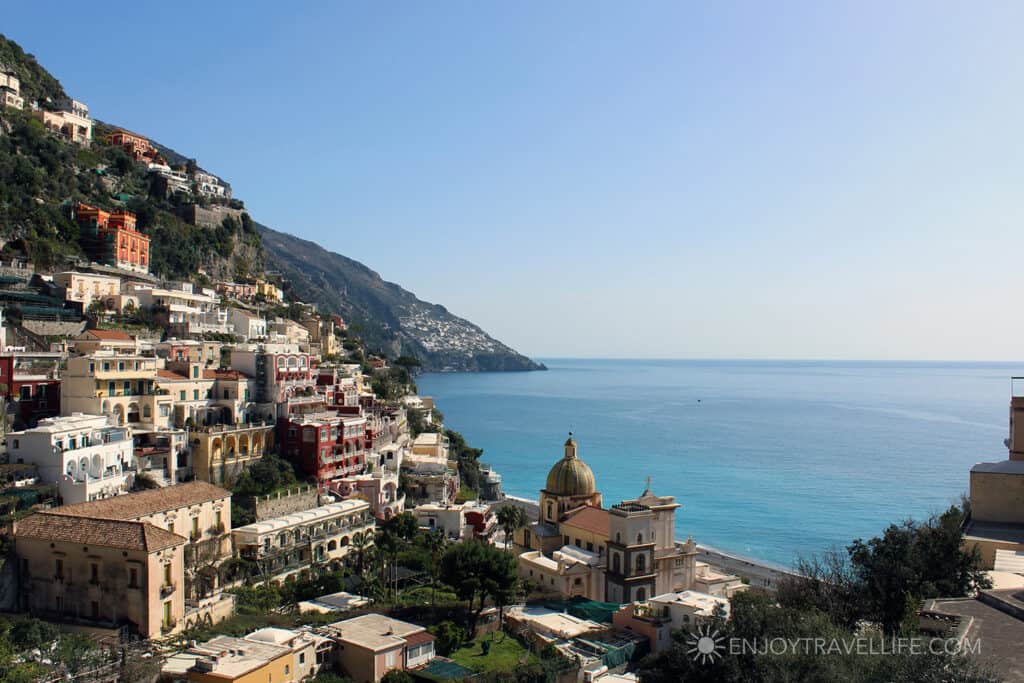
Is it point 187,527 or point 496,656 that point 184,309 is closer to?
point 187,527

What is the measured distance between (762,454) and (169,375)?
75.2 metres

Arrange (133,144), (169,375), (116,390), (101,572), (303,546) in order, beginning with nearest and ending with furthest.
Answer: (101,572) < (303,546) < (116,390) < (169,375) < (133,144)

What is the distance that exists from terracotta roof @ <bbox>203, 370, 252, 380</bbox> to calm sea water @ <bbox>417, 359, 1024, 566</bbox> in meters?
34.5

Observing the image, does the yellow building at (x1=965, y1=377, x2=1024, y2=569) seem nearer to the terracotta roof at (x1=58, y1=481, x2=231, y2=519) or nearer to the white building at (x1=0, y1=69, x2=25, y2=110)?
the terracotta roof at (x1=58, y1=481, x2=231, y2=519)

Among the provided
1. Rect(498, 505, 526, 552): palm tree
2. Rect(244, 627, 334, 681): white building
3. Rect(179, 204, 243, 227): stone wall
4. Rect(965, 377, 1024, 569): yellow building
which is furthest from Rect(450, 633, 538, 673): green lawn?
Rect(179, 204, 243, 227): stone wall

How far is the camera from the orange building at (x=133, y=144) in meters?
80.4

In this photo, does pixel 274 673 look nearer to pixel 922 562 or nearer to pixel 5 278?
pixel 922 562

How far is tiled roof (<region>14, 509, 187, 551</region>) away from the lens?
2455 cm

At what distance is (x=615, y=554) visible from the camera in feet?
116

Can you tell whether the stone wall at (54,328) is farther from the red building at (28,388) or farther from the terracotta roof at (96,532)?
the terracotta roof at (96,532)

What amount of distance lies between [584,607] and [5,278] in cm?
3500

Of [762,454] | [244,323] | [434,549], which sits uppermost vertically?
[244,323]

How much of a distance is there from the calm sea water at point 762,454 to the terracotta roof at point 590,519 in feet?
67.7

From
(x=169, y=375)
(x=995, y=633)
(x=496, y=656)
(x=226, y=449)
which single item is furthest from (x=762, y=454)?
(x=995, y=633)
